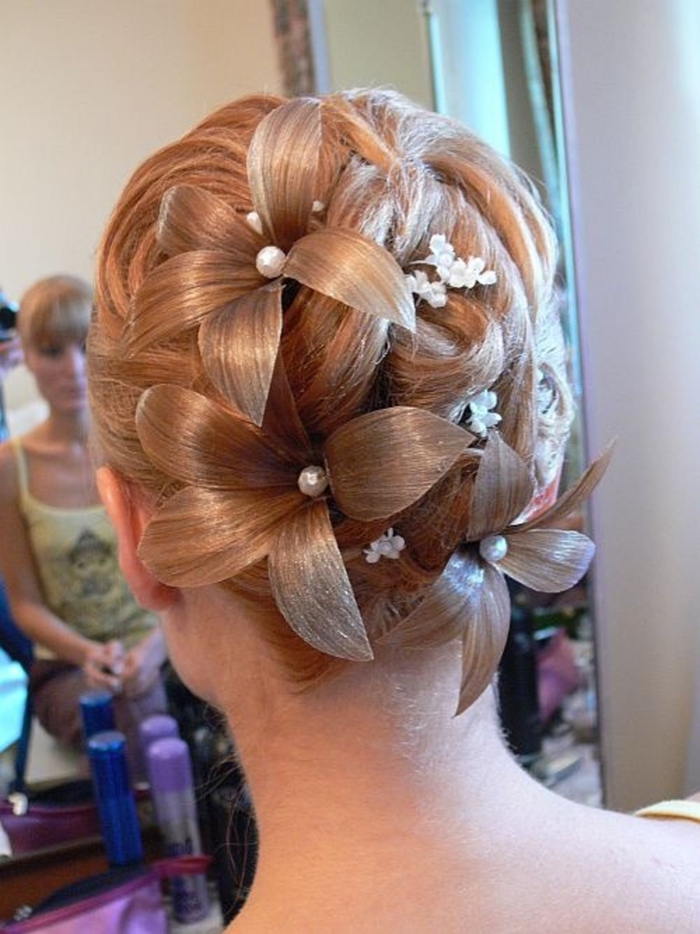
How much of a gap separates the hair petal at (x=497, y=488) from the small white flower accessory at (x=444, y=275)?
0.08 meters

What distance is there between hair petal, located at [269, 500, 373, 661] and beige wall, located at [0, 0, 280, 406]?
59cm

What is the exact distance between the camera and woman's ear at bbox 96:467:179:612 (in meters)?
0.55

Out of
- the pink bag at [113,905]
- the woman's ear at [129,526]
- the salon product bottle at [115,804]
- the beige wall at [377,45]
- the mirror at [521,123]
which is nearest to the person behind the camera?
the woman's ear at [129,526]

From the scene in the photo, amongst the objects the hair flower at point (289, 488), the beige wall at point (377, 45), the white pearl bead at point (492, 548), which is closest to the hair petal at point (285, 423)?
the hair flower at point (289, 488)

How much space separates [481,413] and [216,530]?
155 mm

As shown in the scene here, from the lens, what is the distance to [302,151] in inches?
18.2

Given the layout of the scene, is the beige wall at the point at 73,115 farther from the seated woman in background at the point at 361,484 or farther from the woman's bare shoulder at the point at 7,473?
the seated woman in background at the point at 361,484

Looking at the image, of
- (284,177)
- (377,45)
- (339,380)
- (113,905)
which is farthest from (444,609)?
(377,45)

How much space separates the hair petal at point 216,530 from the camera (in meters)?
0.45

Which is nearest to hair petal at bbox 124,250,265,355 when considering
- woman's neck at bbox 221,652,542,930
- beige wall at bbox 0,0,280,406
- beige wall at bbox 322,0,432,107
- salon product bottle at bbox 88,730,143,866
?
woman's neck at bbox 221,652,542,930

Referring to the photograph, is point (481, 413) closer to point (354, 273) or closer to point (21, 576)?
point (354, 273)

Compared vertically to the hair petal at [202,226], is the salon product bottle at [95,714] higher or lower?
lower

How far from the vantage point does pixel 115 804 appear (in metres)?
0.91

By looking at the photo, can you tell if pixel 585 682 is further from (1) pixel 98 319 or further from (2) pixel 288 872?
(1) pixel 98 319
